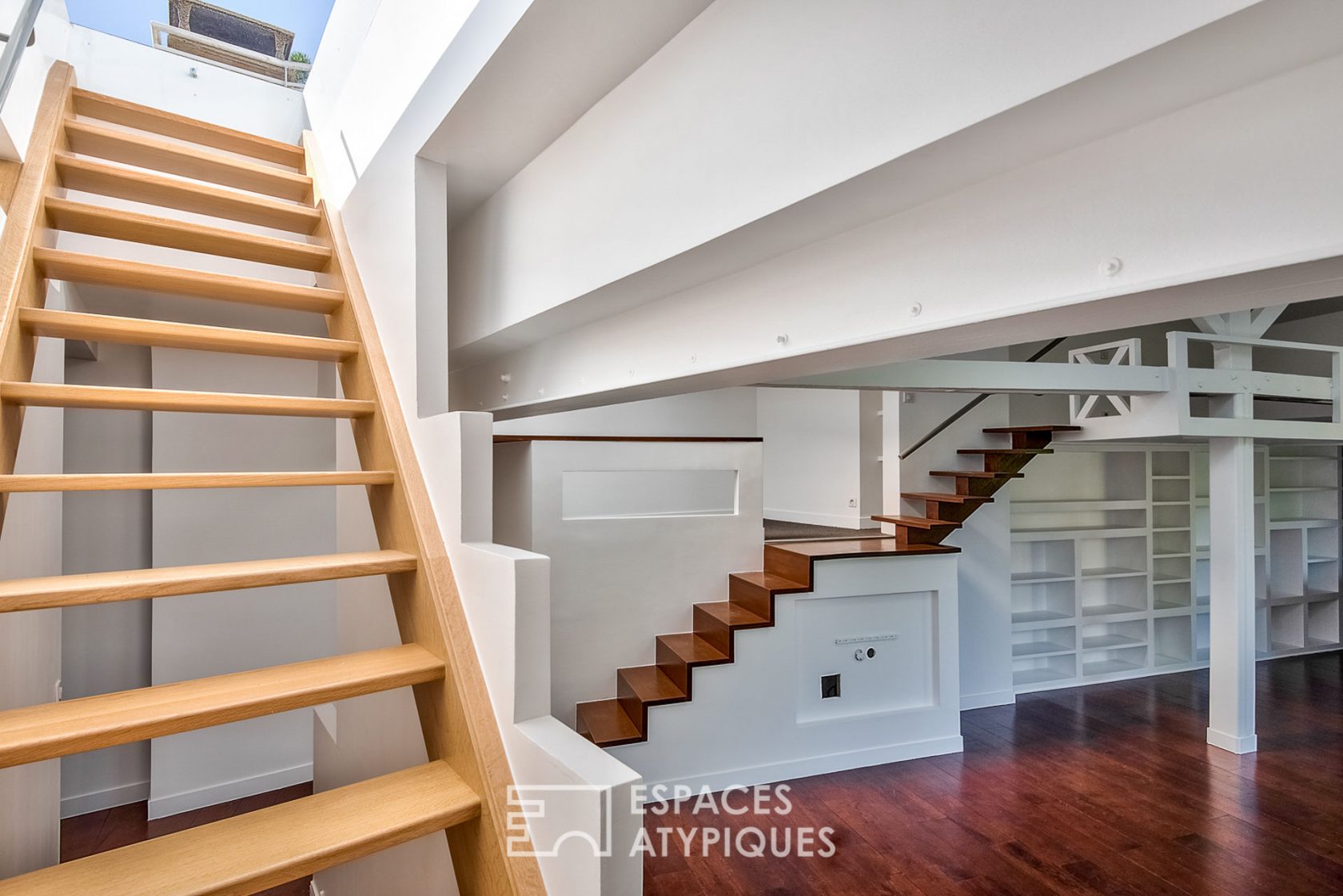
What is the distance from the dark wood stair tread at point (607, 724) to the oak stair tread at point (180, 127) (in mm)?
3150

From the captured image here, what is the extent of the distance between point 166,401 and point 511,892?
1407 millimetres

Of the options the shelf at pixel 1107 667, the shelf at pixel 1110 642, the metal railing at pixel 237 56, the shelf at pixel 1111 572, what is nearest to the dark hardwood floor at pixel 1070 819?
the shelf at pixel 1107 667

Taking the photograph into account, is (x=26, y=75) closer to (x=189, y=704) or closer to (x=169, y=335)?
(x=169, y=335)

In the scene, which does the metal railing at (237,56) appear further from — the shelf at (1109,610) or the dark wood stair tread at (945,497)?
the shelf at (1109,610)

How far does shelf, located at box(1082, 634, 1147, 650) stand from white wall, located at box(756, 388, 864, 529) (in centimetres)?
250

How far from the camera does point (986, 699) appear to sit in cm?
513

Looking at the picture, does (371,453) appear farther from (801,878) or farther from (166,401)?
(801,878)

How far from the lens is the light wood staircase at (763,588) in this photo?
3.74 m

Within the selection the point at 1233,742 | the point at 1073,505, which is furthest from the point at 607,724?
the point at 1073,505

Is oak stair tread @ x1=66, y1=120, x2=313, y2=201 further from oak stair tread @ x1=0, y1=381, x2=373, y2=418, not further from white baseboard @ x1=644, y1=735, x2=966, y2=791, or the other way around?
white baseboard @ x1=644, y1=735, x2=966, y2=791

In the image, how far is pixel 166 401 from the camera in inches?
65.6

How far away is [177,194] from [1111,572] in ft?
23.2

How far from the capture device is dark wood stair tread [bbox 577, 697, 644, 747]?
3.58m

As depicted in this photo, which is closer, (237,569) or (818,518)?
(237,569)
